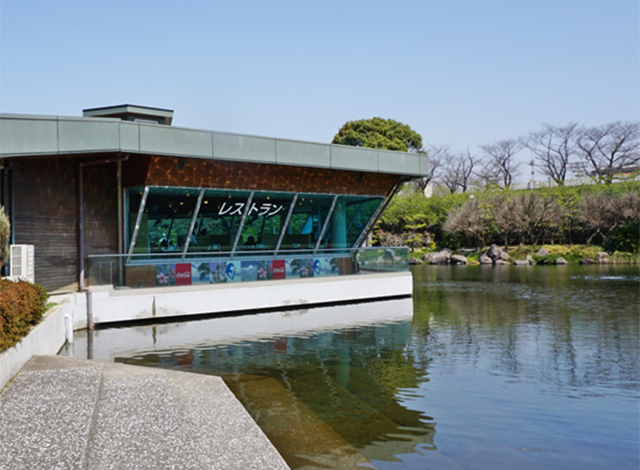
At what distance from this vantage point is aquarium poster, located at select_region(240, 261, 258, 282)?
17734mm

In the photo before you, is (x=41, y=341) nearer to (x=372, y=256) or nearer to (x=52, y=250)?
(x=52, y=250)

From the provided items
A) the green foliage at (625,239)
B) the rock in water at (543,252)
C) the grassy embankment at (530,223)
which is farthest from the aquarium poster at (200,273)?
the green foliage at (625,239)

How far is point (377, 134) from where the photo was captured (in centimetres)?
5509

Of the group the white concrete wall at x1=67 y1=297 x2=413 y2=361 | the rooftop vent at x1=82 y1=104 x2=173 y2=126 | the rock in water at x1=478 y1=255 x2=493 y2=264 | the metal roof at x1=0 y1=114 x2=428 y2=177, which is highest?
the rooftop vent at x1=82 y1=104 x2=173 y2=126

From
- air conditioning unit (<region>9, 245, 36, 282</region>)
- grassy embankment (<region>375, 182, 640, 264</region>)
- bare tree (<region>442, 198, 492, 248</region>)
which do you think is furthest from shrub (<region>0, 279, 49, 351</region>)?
bare tree (<region>442, 198, 492, 248</region>)

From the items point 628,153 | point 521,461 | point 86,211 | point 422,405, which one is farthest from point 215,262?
point 628,153

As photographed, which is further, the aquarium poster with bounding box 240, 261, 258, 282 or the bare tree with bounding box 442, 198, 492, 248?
the bare tree with bounding box 442, 198, 492, 248

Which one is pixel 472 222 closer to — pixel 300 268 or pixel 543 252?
pixel 543 252

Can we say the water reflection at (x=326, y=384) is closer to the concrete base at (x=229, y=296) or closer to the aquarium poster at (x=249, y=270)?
the concrete base at (x=229, y=296)

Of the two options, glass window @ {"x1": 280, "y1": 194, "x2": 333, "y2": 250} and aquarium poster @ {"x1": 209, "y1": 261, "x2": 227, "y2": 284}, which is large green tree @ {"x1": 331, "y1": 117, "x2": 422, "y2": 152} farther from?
aquarium poster @ {"x1": 209, "y1": 261, "x2": 227, "y2": 284}

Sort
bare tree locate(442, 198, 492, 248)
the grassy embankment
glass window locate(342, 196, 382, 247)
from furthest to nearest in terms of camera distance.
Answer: bare tree locate(442, 198, 492, 248), the grassy embankment, glass window locate(342, 196, 382, 247)

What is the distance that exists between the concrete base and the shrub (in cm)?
406

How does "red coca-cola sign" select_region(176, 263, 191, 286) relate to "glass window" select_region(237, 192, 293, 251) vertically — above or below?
below

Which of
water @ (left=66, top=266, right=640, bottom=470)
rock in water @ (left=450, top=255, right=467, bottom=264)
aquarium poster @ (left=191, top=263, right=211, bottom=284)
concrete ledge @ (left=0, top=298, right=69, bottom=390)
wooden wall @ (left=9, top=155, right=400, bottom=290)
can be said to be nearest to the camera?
water @ (left=66, top=266, right=640, bottom=470)
